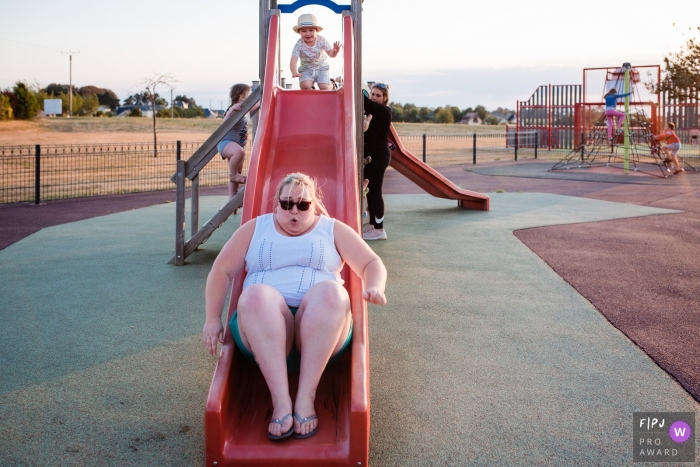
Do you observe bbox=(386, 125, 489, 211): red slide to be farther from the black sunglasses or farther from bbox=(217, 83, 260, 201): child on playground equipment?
the black sunglasses

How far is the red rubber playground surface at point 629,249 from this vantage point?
4.95m

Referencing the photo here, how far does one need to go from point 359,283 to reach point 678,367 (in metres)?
2.06

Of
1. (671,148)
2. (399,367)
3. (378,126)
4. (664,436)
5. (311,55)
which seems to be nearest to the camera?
(664,436)

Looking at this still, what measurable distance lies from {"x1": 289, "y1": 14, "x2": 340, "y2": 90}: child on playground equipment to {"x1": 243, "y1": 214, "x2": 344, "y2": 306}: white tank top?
435cm

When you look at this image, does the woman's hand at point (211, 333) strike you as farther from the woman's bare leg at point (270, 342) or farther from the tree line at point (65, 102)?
the tree line at point (65, 102)

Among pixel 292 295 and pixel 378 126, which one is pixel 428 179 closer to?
pixel 378 126

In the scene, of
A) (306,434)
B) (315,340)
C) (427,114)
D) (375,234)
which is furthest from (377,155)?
(427,114)

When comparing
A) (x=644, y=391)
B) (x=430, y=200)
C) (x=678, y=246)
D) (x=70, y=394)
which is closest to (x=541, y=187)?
(x=430, y=200)

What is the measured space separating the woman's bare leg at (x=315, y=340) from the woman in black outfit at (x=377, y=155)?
5.63m

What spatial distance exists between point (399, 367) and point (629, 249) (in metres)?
4.97

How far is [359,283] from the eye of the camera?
393 cm

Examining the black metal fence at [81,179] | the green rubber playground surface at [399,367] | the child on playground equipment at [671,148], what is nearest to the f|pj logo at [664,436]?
the green rubber playground surface at [399,367]

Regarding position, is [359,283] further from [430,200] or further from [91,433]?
[430,200]

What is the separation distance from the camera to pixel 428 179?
11.3 metres
